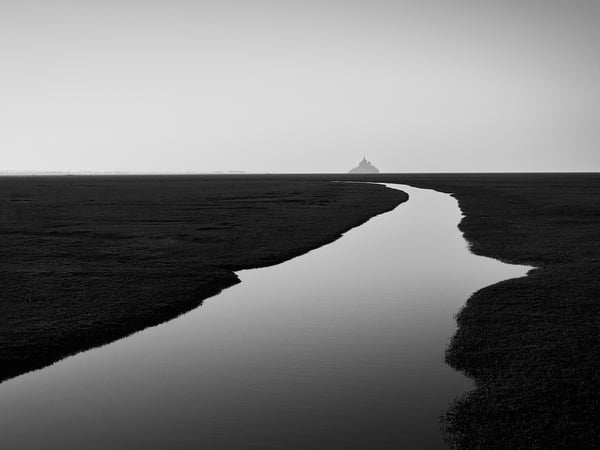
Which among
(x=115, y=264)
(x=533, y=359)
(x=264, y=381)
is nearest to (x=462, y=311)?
(x=533, y=359)

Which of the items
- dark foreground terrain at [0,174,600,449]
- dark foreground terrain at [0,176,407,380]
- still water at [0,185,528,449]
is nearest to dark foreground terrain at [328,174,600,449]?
dark foreground terrain at [0,174,600,449]

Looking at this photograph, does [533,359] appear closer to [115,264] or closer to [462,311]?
[462,311]

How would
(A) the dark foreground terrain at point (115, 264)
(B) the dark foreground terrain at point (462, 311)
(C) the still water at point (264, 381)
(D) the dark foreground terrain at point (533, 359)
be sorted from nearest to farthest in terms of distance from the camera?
1. (D) the dark foreground terrain at point (533, 359)
2. (C) the still water at point (264, 381)
3. (B) the dark foreground terrain at point (462, 311)
4. (A) the dark foreground terrain at point (115, 264)

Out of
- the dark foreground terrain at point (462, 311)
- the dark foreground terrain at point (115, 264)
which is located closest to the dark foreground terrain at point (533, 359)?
the dark foreground terrain at point (462, 311)

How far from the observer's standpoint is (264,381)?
576 inches

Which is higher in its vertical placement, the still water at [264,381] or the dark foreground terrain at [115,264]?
the dark foreground terrain at [115,264]

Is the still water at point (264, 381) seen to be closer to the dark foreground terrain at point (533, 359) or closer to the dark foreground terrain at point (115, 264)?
the dark foreground terrain at point (533, 359)

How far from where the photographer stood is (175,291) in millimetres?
24875

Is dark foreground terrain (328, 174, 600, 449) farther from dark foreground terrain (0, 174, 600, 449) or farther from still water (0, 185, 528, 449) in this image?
still water (0, 185, 528, 449)

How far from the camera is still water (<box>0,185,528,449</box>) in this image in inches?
465

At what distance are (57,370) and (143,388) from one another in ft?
11.3

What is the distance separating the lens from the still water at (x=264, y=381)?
38.8 ft

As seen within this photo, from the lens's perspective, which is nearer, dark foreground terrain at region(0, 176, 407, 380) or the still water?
the still water

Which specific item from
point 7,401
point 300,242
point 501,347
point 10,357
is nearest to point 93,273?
point 10,357
